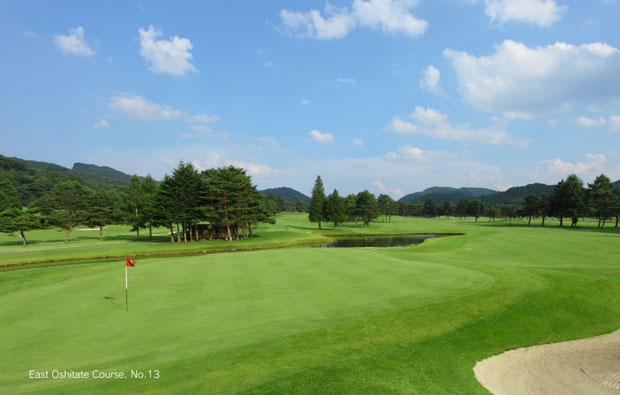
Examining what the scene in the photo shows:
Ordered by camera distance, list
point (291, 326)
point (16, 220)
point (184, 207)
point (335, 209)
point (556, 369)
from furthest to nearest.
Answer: point (335, 209) → point (184, 207) → point (16, 220) → point (291, 326) → point (556, 369)

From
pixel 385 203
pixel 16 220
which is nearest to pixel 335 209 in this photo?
pixel 385 203

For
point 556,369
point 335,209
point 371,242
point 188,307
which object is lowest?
point 371,242

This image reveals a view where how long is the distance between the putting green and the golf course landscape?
60 millimetres

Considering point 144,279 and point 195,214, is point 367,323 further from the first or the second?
point 195,214

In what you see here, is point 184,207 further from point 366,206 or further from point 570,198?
point 570,198

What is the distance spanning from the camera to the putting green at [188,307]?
7750mm

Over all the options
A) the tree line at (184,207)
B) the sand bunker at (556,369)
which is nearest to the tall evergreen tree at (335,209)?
the tree line at (184,207)

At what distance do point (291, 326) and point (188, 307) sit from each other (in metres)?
4.74

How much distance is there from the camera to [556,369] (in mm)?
7375

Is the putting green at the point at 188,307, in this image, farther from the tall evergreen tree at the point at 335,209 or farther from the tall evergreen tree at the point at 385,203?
the tall evergreen tree at the point at 385,203

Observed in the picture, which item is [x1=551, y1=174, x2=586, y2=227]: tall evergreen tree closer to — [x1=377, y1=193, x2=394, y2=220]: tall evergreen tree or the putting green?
[x1=377, y1=193, x2=394, y2=220]: tall evergreen tree

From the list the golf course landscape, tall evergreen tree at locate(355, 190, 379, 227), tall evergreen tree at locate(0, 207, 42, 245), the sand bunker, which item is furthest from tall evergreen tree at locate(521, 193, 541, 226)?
tall evergreen tree at locate(0, 207, 42, 245)

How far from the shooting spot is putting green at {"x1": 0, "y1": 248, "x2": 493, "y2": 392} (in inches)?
305

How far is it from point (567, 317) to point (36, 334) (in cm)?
1948
